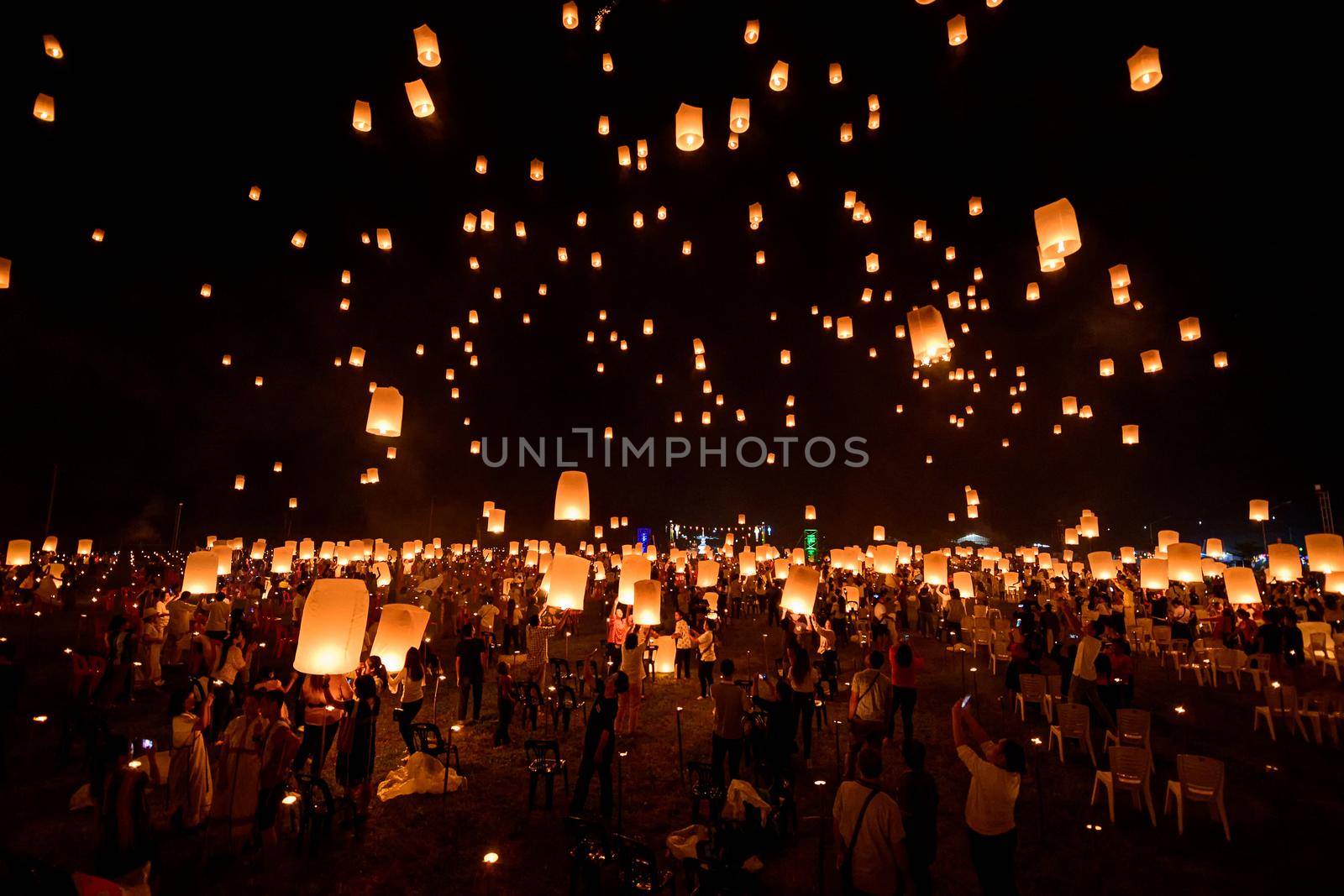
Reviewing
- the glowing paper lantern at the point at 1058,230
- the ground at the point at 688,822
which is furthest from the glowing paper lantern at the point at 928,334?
Answer: the ground at the point at 688,822

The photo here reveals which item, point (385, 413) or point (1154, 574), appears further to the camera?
point (1154, 574)

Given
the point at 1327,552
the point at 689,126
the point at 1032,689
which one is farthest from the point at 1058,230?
the point at 1327,552

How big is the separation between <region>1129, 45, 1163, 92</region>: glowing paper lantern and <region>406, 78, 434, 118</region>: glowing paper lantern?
7654 mm

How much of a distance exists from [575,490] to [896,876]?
204 inches

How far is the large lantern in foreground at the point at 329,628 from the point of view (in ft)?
15.9

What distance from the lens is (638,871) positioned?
401 cm

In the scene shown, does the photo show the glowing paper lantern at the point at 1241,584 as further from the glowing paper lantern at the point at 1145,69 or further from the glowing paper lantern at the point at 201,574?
the glowing paper lantern at the point at 201,574

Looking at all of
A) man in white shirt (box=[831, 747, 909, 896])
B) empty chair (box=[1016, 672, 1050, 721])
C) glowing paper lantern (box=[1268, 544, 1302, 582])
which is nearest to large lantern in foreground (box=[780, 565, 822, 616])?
empty chair (box=[1016, 672, 1050, 721])

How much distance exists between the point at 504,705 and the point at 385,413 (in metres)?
3.77

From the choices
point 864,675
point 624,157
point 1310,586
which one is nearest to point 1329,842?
point 864,675

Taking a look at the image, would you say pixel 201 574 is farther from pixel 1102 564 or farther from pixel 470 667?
pixel 1102 564

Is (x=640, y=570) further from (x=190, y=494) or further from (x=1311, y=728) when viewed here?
(x=190, y=494)

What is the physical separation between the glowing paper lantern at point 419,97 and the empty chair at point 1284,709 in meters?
12.7

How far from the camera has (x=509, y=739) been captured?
8102 millimetres
